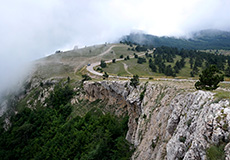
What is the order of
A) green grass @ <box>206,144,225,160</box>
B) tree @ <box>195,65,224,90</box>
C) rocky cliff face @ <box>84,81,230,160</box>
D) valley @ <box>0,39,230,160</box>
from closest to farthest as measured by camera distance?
1. green grass @ <box>206,144,225,160</box>
2. rocky cliff face @ <box>84,81,230,160</box>
3. valley @ <box>0,39,230,160</box>
4. tree @ <box>195,65,224,90</box>

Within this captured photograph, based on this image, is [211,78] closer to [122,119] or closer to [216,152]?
[216,152]

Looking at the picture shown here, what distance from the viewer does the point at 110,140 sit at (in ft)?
112

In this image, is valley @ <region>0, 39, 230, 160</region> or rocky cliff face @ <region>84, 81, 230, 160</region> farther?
valley @ <region>0, 39, 230, 160</region>

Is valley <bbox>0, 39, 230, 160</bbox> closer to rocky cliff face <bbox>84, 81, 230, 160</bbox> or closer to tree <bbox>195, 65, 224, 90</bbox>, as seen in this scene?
rocky cliff face <bbox>84, 81, 230, 160</bbox>

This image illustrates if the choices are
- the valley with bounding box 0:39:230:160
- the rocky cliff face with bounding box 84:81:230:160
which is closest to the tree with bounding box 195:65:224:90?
the valley with bounding box 0:39:230:160

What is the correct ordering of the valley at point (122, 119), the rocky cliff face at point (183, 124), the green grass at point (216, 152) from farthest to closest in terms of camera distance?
the valley at point (122, 119) < the rocky cliff face at point (183, 124) < the green grass at point (216, 152)

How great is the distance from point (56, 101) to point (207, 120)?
62451mm

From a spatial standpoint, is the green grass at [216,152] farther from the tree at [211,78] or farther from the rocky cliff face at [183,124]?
the tree at [211,78]

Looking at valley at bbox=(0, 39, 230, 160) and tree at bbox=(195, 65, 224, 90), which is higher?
tree at bbox=(195, 65, 224, 90)

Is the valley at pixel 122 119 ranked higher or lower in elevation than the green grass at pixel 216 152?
lower

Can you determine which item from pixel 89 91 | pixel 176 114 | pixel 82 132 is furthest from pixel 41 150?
pixel 176 114

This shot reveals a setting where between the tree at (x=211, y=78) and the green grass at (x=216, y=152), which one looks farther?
the tree at (x=211, y=78)

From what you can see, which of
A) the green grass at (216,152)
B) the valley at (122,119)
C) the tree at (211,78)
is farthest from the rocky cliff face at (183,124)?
the tree at (211,78)

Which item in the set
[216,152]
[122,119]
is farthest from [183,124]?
[122,119]
